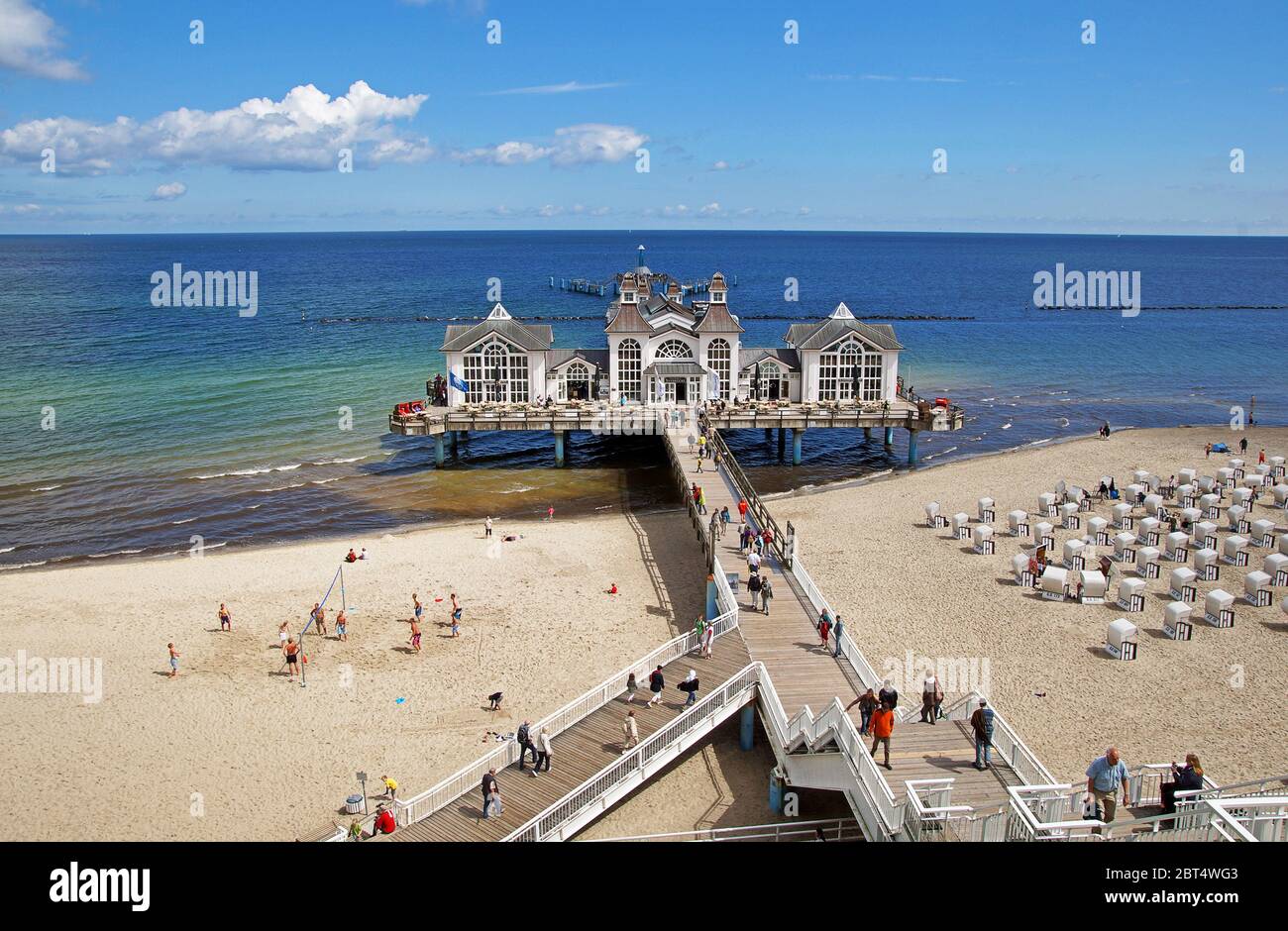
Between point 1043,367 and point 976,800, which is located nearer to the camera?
point 976,800

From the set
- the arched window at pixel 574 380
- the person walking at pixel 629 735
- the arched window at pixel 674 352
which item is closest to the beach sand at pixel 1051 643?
the person walking at pixel 629 735

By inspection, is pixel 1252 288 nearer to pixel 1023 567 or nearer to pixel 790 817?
pixel 1023 567

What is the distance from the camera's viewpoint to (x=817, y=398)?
4759cm

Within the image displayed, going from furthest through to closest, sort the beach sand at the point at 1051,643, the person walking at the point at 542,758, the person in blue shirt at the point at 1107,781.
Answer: the beach sand at the point at 1051,643
the person walking at the point at 542,758
the person in blue shirt at the point at 1107,781

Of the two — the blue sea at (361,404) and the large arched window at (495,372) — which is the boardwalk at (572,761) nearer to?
the blue sea at (361,404)

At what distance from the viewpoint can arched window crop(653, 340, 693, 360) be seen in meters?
46.8

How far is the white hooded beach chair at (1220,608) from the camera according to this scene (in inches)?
1004

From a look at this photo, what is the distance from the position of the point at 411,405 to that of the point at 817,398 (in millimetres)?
18854

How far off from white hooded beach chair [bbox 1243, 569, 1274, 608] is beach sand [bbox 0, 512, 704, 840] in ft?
47.9

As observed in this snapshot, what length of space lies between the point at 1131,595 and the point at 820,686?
11.9 metres

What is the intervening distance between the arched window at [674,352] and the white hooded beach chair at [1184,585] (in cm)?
2438

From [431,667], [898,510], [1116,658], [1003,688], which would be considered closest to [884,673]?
[1003,688]

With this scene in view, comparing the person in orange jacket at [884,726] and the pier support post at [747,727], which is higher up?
the person in orange jacket at [884,726]

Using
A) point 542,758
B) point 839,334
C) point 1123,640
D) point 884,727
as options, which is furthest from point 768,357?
point 884,727
